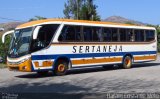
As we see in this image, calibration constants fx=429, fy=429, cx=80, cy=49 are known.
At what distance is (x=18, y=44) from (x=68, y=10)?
50.3 meters

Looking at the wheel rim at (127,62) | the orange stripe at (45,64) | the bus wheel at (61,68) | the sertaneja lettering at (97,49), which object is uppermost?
the sertaneja lettering at (97,49)

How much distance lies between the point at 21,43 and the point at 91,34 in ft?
14.7

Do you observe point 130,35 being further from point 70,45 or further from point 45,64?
point 45,64

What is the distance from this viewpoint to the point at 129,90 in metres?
15.1

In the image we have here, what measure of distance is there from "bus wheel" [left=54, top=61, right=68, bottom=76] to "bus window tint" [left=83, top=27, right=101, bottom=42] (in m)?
2.03

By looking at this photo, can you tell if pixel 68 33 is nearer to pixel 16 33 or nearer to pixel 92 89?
pixel 16 33

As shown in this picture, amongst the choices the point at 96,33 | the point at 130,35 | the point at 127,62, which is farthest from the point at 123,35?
the point at 96,33

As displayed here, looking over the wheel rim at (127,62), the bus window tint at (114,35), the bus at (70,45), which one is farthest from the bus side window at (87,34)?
the wheel rim at (127,62)

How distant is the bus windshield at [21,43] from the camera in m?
20.8

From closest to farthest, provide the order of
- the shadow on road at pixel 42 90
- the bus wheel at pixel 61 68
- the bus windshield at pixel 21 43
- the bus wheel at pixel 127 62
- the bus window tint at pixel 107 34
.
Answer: the shadow on road at pixel 42 90
the bus windshield at pixel 21 43
the bus wheel at pixel 61 68
the bus window tint at pixel 107 34
the bus wheel at pixel 127 62

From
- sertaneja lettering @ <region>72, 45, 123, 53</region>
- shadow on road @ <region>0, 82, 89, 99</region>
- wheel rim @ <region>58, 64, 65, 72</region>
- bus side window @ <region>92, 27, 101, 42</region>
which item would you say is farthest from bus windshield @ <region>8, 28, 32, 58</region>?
bus side window @ <region>92, 27, 101, 42</region>

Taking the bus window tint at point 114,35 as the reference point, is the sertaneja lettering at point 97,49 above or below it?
below

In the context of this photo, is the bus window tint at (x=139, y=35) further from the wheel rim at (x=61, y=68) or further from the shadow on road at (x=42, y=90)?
the shadow on road at (x=42, y=90)

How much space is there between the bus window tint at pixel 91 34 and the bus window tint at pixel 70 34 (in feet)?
1.92
